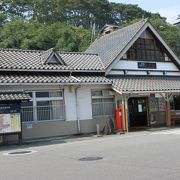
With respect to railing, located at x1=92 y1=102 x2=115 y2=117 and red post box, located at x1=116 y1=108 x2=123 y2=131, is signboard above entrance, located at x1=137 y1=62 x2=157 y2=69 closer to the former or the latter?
railing, located at x1=92 y1=102 x2=115 y2=117

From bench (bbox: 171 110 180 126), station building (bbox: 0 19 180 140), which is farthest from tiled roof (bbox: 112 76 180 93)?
bench (bbox: 171 110 180 126)

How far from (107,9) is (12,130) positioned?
59.6 m

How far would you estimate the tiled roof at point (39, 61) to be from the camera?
77.0 feet

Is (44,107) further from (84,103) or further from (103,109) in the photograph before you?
(103,109)

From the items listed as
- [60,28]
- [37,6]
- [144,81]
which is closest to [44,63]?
[144,81]

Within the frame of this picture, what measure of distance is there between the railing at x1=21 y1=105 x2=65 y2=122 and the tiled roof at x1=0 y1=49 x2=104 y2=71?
2398mm

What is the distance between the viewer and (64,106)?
24.0 m

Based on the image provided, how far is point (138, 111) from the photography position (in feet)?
94.7

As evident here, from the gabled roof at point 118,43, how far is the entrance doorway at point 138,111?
11.4 ft

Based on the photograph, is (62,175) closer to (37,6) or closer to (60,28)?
(60,28)

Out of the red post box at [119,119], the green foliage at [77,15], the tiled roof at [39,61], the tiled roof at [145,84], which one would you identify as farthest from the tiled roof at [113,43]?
the green foliage at [77,15]

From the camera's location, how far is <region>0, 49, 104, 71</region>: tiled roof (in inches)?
924

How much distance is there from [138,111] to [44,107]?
8413 mm

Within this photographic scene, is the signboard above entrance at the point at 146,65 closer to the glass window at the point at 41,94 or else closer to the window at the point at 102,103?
the window at the point at 102,103
